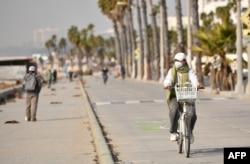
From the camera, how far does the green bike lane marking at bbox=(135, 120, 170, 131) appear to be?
74.8 feet

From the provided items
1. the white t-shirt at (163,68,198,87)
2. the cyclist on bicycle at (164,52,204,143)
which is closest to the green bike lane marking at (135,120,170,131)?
the cyclist on bicycle at (164,52,204,143)

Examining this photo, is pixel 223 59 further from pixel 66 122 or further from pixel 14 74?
pixel 14 74

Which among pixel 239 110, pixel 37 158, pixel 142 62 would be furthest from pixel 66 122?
pixel 142 62

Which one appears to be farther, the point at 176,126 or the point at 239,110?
the point at 239,110

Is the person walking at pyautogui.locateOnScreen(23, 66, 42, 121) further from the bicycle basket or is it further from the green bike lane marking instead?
the bicycle basket

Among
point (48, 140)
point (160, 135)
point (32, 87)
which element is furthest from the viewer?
point (32, 87)

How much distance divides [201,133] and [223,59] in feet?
92.2

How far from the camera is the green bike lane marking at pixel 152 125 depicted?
22.8m

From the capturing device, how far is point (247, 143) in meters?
17.7

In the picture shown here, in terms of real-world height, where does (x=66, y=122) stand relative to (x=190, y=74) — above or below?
below

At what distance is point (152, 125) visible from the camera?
23922 millimetres

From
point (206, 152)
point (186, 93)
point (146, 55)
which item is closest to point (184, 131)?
point (186, 93)

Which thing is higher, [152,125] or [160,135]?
[160,135]

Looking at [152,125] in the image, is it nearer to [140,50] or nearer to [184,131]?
[184,131]
